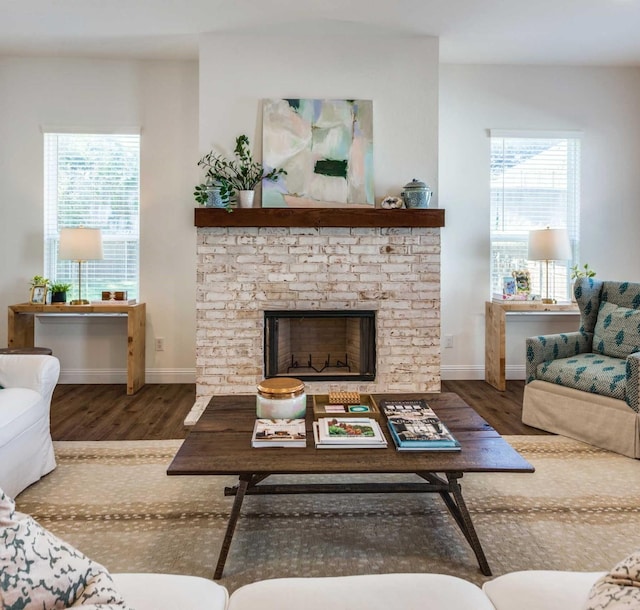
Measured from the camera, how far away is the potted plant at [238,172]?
11.9ft

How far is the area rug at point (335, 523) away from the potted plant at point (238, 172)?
1941mm

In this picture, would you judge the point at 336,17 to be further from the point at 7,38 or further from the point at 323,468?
the point at 323,468

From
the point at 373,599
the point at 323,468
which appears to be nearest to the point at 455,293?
the point at 323,468

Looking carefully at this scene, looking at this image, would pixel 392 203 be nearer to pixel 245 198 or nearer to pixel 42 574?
pixel 245 198

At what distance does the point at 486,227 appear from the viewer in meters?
4.50

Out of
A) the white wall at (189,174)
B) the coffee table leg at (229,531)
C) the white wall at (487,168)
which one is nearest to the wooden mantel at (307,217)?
the white wall at (189,174)

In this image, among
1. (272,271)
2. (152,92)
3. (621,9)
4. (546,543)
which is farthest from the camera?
(152,92)

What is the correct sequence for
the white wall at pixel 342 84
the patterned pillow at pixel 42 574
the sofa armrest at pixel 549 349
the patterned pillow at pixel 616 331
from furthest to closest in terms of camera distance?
the white wall at pixel 342 84
the sofa armrest at pixel 549 349
the patterned pillow at pixel 616 331
the patterned pillow at pixel 42 574

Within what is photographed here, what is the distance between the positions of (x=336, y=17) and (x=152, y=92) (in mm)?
1762

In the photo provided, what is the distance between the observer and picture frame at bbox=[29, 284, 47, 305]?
4.09 meters

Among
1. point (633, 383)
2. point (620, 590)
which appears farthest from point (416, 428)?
point (633, 383)

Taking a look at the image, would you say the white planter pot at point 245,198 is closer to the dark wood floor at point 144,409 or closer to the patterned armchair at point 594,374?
the dark wood floor at point 144,409

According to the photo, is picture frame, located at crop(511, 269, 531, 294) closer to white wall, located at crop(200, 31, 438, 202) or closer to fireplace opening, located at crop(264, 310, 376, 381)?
white wall, located at crop(200, 31, 438, 202)

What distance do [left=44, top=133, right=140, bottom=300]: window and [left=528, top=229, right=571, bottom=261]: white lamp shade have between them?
134 inches
